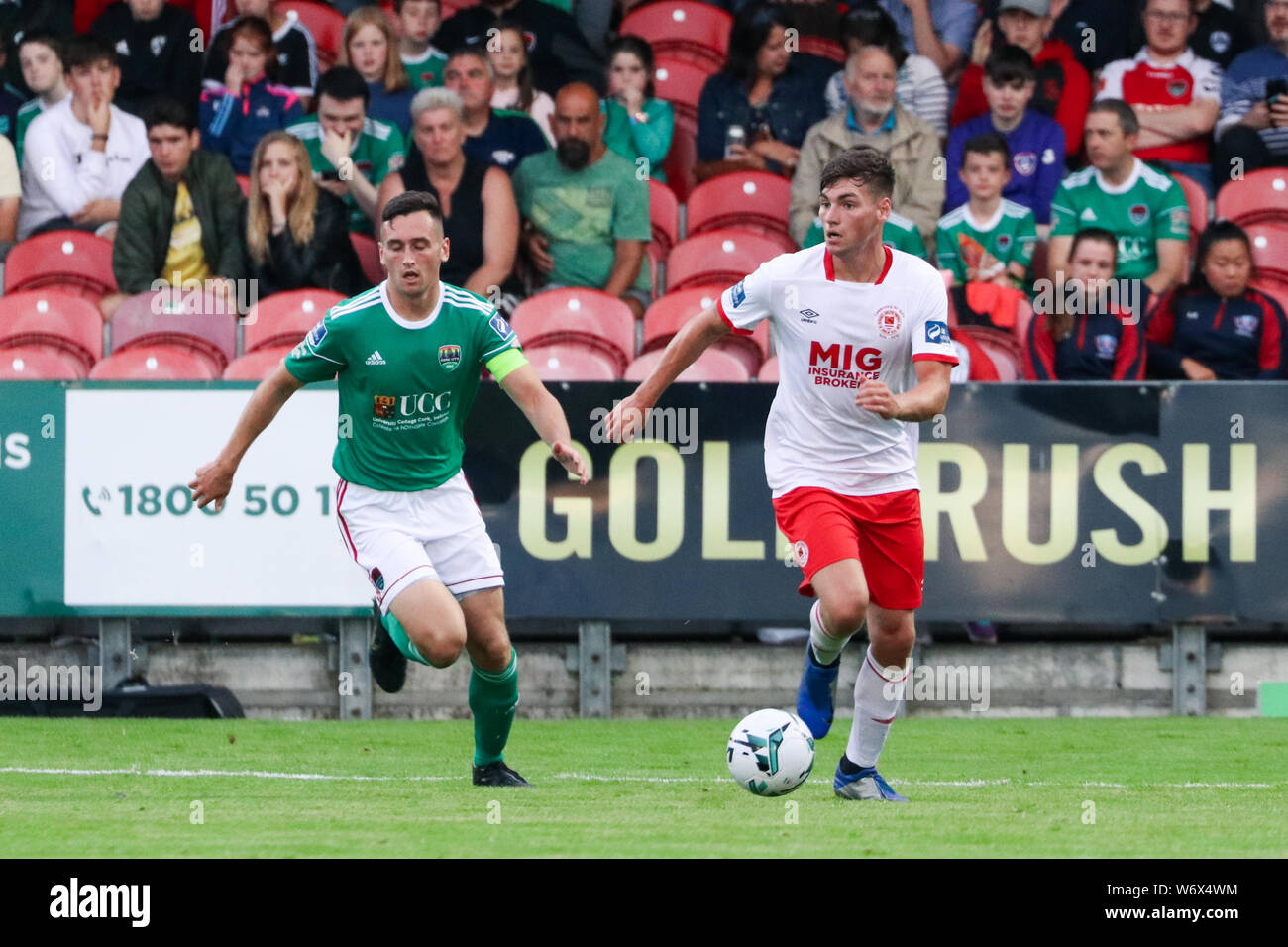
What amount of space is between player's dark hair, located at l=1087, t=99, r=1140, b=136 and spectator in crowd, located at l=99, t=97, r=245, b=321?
5533 millimetres

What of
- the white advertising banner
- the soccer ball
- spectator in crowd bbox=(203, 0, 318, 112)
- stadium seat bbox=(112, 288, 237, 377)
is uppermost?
spectator in crowd bbox=(203, 0, 318, 112)

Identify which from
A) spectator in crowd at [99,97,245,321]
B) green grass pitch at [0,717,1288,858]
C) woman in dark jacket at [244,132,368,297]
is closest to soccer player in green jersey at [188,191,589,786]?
green grass pitch at [0,717,1288,858]

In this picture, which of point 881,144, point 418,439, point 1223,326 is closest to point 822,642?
point 418,439

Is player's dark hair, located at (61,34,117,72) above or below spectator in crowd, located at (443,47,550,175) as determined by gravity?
above

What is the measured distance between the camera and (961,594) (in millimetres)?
11000

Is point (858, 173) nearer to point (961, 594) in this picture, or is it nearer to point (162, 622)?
point (961, 594)

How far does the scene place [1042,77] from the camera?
44.2 ft

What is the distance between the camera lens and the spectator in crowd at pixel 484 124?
12984mm

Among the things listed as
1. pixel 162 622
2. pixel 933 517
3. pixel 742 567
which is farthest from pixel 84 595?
pixel 933 517

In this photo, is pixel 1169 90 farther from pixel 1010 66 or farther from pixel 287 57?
pixel 287 57

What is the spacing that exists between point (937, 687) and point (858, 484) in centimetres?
391

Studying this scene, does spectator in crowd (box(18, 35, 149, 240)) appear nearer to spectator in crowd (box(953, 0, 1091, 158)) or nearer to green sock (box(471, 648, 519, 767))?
spectator in crowd (box(953, 0, 1091, 158))

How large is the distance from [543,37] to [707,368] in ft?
12.2

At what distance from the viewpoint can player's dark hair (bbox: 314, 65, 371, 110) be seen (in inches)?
517
